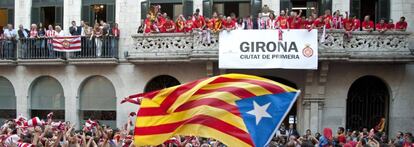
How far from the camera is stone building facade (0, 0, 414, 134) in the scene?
2334 cm

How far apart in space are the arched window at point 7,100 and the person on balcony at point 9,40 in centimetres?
145

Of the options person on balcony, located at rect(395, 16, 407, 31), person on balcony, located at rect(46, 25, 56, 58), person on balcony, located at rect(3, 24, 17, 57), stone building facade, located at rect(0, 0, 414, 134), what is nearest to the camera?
person on balcony, located at rect(395, 16, 407, 31)

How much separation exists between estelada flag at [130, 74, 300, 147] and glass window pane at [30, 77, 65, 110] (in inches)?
732

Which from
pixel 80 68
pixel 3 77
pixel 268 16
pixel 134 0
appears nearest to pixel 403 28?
pixel 268 16

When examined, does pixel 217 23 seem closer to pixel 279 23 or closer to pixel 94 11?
pixel 279 23

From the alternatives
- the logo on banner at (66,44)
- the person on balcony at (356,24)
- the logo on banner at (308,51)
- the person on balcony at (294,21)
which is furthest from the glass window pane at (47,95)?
the person on balcony at (356,24)

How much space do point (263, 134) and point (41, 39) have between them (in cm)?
1980

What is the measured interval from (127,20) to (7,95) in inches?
274

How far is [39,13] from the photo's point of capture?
1110 inches

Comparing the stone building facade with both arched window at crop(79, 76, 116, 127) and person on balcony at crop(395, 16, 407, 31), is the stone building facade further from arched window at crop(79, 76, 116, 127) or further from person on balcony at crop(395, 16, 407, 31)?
person on balcony at crop(395, 16, 407, 31)

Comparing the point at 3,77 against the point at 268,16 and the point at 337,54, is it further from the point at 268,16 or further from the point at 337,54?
the point at 337,54

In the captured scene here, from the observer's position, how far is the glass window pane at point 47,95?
27969 mm

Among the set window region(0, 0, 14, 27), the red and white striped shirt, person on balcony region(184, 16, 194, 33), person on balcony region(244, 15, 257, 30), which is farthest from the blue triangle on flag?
window region(0, 0, 14, 27)

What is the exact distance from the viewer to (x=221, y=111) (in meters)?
9.71
